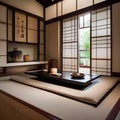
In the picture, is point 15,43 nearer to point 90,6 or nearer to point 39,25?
point 39,25

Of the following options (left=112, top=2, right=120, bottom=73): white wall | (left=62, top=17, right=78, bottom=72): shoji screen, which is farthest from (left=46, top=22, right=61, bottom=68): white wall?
(left=112, top=2, right=120, bottom=73): white wall

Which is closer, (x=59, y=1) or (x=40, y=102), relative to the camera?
(x=40, y=102)

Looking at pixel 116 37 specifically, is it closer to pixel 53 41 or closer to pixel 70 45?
pixel 70 45

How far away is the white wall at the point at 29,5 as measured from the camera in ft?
13.3

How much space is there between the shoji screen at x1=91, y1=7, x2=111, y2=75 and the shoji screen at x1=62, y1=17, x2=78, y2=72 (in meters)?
0.72

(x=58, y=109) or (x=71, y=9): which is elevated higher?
(x=71, y=9)

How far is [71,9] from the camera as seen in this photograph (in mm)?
4223

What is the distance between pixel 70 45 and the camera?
175 inches

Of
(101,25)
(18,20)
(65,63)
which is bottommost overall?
(65,63)

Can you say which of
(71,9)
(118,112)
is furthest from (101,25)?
(118,112)

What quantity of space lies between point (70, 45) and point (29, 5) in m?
2.26

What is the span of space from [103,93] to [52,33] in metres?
3.56

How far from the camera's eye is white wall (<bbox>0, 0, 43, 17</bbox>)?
4.06 meters

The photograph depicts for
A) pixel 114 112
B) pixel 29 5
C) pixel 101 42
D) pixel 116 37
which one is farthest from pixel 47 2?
pixel 114 112
